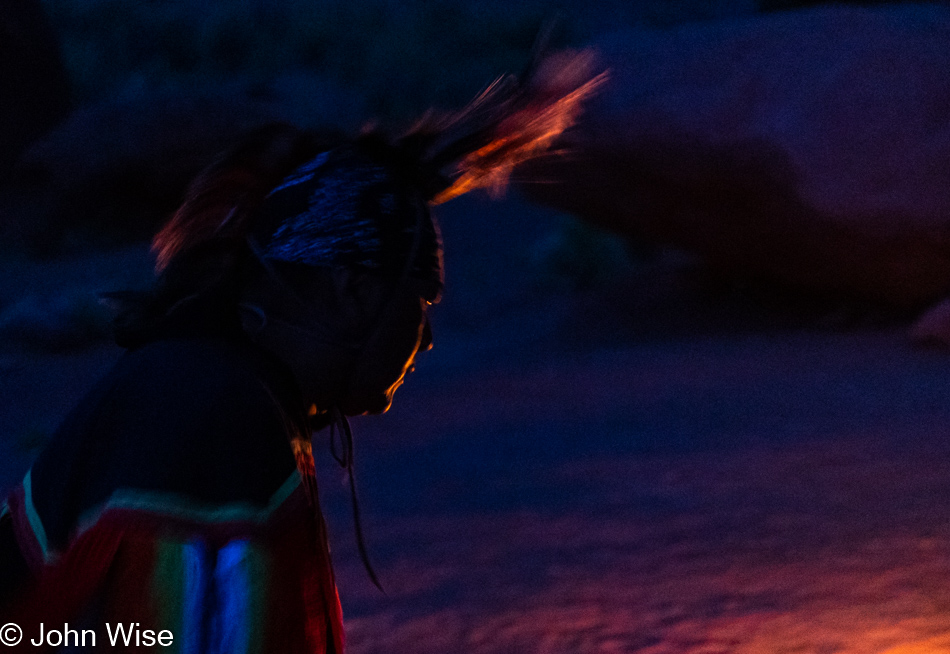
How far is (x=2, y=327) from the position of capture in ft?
40.0

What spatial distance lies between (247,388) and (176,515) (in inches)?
6.6

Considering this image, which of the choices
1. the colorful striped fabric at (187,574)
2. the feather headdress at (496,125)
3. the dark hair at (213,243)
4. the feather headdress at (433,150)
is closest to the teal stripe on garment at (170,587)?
the colorful striped fabric at (187,574)

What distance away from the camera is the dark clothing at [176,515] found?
3.40 feet

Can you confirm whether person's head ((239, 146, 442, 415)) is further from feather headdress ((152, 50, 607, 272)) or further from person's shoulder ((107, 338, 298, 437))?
person's shoulder ((107, 338, 298, 437))

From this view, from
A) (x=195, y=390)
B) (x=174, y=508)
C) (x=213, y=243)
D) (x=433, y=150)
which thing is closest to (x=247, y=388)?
(x=195, y=390)

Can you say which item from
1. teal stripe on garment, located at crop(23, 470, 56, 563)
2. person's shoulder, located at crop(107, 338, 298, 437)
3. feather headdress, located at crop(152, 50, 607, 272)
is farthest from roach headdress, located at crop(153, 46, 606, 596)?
teal stripe on garment, located at crop(23, 470, 56, 563)

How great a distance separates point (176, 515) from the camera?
3.38ft

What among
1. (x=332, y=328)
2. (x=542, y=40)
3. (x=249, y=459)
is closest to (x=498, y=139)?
(x=542, y=40)

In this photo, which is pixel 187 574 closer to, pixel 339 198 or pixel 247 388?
pixel 247 388

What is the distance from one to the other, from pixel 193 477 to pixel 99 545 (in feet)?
0.43

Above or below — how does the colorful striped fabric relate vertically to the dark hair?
below

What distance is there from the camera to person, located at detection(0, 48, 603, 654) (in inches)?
41.0

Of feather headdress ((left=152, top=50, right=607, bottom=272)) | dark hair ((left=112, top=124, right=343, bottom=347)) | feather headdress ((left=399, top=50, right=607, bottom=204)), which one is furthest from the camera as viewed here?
feather headdress ((left=399, top=50, right=607, bottom=204))

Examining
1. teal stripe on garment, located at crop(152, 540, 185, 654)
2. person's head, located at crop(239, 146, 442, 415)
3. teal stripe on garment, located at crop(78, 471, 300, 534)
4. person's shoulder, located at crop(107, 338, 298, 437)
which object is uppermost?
person's head, located at crop(239, 146, 442, 415)
